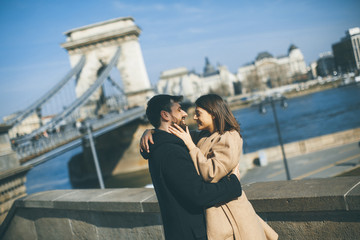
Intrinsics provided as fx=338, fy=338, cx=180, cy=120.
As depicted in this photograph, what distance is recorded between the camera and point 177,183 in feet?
4.97

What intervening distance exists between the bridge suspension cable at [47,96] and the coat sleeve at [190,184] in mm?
8978

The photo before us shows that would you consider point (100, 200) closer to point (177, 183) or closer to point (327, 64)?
point (177, 183)

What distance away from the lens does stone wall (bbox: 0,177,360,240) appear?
5.93ft

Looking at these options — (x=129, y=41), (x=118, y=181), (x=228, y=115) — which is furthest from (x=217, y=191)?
(x=129, y=41)

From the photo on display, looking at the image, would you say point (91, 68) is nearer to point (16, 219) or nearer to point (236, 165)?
point (16, 219)

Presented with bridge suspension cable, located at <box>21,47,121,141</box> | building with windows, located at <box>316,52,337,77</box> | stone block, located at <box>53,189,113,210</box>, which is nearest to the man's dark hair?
stone block, located at <box>53,189,113,210</box>

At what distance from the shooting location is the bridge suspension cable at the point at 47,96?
13.6 metres

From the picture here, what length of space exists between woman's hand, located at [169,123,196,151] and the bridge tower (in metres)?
21.7

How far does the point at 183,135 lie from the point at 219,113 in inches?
8.4

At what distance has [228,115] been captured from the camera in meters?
1.67

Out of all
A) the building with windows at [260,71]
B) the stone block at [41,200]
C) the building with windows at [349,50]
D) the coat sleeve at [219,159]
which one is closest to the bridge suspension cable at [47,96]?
the stone block at [41,200]

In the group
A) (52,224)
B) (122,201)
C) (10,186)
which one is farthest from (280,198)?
(10,186)

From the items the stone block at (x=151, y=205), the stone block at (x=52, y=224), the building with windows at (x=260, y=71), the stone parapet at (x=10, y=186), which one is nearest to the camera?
the stone block at (x=151, y=205)

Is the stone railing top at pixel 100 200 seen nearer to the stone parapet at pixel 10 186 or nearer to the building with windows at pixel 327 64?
the stone parapet at pixel 10 186
